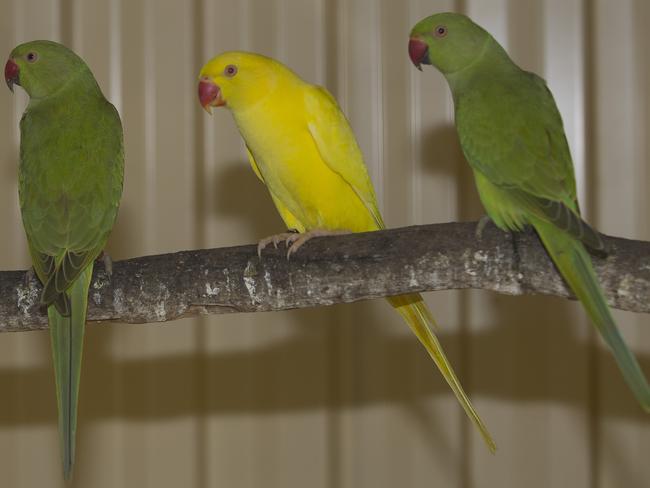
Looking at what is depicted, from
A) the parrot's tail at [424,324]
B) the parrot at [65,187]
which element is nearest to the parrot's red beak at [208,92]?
the parrot at [65,187]

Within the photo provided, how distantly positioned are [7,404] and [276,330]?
101cm

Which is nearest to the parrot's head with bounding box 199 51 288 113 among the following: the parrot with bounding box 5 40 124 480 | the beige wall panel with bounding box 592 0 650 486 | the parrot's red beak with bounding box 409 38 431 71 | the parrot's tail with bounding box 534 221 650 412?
the parrot with bounding box 5 40 124 480

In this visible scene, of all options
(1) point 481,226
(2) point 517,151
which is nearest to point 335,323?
(1) point 481,226

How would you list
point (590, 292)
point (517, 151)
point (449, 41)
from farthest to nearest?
1. point (449, 41)
2. point (517, 151)
3. point (590, 292)

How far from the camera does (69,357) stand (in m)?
1.91

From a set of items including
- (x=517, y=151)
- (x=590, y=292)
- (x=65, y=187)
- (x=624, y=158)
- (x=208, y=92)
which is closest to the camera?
(x=590, y=292)

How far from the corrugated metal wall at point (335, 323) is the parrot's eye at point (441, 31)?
2.38ft

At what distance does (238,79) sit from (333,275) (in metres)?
0.67

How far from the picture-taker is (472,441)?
9.39 feet

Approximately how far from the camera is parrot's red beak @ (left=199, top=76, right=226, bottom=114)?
2238mm

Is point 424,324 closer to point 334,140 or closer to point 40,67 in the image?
point 334,140

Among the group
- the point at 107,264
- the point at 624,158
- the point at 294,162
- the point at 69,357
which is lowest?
the point at 69,357

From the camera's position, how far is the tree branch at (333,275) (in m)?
1.82

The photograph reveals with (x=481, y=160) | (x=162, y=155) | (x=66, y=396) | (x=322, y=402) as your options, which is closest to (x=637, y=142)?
(x=481, y=160)
